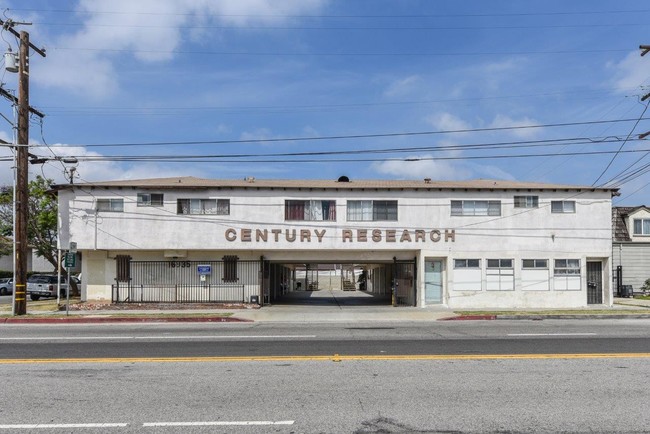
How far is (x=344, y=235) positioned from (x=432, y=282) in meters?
4.66

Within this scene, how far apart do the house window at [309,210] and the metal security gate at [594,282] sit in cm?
1271

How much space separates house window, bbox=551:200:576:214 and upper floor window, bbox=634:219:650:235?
48.0ft

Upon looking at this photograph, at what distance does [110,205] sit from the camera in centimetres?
2728

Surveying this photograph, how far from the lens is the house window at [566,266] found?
90.0 feet

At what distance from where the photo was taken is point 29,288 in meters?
36.9

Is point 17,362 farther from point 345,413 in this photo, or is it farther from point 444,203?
point 444,203

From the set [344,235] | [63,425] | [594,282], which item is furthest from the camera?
[594,282]

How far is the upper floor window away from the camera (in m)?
39.2

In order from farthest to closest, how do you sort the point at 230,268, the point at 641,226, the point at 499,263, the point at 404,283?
1. the point at 641,226
2. the point at 404,283
3. the point at 230,268
4. the point at 499,263

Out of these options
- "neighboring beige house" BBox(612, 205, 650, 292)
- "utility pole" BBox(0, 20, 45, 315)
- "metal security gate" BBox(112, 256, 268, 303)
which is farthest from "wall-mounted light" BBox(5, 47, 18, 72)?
"neighboring beige house" BBox(612, 205, 650, 292)

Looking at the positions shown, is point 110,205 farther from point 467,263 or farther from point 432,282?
point 467,263

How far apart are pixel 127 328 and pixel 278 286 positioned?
22.2 m

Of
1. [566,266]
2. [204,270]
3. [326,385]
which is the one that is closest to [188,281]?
[204,270]

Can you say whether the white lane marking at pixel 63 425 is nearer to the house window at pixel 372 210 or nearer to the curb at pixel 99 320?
the curb at pixel 99 320
